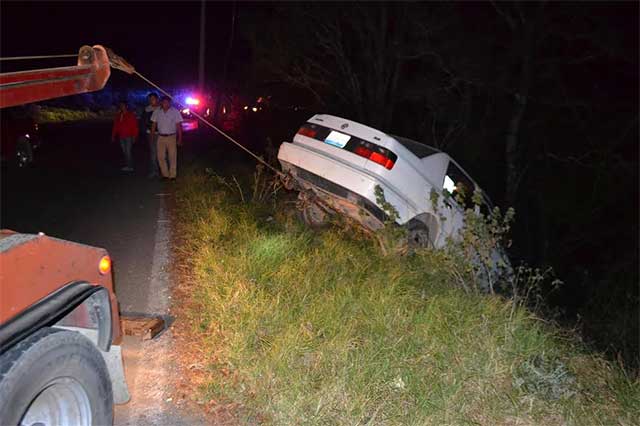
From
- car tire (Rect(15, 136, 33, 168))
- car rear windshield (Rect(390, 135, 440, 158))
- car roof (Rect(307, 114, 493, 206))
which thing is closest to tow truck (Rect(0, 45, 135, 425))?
car roof (Rect(307, 114, 493, 206))

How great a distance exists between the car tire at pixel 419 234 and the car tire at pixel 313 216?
3.81 ft

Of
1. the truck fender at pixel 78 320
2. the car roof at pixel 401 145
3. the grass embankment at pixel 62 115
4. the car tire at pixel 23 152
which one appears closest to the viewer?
the truck fender at pixel 78 320

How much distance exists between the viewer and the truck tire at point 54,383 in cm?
230

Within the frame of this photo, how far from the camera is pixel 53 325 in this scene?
2848mm

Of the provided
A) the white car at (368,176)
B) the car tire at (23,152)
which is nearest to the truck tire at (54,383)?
the white car at (368,176)

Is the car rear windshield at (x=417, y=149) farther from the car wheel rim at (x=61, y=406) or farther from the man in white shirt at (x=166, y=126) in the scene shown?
the car wheel rim at (x=61, y=406)

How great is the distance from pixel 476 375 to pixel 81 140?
68.8 ft

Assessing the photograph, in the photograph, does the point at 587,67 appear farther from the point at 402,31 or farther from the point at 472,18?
the point at 402,31

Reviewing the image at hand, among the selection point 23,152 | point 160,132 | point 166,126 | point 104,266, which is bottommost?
point 23,152

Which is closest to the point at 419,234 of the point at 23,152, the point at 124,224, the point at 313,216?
the point at 313,216

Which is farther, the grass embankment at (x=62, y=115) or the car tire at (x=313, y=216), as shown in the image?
the grass embankment at (x=62, y=115)

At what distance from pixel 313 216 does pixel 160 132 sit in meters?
4.39

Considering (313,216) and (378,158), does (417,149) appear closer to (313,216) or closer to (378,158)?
(378,158)

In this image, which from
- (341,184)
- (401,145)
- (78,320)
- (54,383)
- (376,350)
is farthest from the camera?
(401,145)
